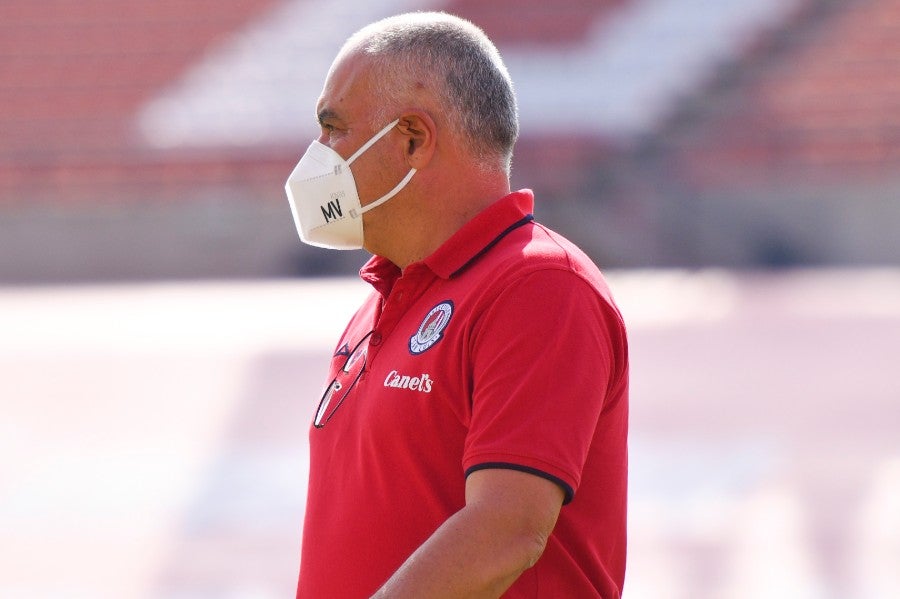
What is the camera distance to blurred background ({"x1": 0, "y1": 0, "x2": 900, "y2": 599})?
4844 millimetres

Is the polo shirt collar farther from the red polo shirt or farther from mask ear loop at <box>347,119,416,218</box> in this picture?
mask ear loop at <box>347,119,416,218</box>

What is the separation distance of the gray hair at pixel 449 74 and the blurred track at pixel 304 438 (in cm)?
271

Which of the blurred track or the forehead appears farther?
the blurred track

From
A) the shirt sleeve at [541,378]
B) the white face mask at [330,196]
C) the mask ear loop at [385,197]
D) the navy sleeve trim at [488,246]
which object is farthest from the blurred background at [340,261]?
the shirt sleeve at [541,378]

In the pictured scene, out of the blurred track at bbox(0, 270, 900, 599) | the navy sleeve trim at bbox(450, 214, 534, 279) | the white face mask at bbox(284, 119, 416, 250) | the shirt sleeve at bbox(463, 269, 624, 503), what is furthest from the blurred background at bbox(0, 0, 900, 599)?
the shirt sleeve at bbox(463, 269, 624, 503)

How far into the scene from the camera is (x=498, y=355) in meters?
1.37

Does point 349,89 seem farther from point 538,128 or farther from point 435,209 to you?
point 538,128

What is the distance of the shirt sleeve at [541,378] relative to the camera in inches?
52.2

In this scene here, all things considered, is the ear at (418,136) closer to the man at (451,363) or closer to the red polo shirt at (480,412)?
the man at (451,363)

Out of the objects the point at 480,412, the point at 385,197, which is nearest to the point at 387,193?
the point at 385,197

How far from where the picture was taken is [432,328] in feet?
4.93

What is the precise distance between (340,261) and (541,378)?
845 centimetres

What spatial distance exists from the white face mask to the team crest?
22 cm

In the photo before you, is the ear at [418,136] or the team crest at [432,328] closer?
the team crest at [432,328]
